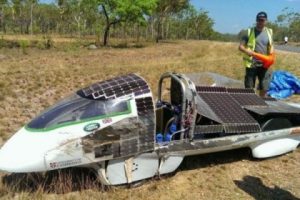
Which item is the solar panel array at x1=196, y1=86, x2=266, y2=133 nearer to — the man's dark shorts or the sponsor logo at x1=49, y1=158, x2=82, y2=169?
the man's dark shorts

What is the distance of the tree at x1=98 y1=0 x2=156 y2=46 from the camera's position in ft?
111

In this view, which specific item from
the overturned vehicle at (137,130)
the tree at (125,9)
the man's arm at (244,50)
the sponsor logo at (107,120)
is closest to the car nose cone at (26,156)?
the overturned vehicle at (137,130)

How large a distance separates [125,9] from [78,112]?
29.8 metres

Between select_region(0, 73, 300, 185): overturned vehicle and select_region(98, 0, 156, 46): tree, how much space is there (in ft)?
92.4

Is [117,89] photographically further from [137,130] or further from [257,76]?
[257,76]

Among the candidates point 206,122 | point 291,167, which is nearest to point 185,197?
point 206,122

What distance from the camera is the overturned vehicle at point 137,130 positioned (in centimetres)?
499

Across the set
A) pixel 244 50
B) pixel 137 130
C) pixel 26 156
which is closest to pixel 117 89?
pixel 137 130

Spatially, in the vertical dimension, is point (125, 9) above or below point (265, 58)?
above

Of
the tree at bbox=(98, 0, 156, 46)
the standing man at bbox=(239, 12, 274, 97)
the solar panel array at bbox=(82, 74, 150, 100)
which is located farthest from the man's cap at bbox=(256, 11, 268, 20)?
the tree at bbox=(98, 0, 156, 46)

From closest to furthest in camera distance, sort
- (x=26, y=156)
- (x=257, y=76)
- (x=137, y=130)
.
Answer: (x=26, y=156) → (x=137, y=130) → (x=257, y=76)

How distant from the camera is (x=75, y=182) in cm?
573

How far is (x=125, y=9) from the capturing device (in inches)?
1336

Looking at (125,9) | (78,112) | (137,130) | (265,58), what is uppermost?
(125,9)
